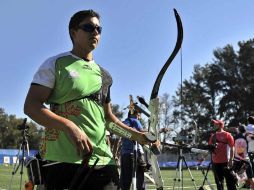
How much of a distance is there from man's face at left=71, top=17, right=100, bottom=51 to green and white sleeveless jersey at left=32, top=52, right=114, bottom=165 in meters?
0.12

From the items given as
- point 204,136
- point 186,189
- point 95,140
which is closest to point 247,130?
point 186,189

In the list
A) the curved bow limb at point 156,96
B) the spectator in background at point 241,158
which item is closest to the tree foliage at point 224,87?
the spectator in background at point 241,158

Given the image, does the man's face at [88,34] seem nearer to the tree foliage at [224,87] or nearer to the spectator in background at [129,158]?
the spectator in background at [129,158]

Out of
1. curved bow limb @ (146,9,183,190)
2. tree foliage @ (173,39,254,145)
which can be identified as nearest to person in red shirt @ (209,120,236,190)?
curved bow limb @ (146,9,183,190)

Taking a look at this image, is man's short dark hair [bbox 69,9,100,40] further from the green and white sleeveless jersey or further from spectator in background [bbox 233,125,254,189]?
spectator in background [bbox 233,125,254,189]

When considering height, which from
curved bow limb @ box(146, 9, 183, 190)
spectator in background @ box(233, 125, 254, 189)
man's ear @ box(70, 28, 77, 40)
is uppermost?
man's ear @ box(70, 28, 77, 40)

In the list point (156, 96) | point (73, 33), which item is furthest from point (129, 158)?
point (73, 33)

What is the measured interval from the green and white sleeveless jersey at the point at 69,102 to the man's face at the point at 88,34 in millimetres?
121

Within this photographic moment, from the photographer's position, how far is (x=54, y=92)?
2.88m

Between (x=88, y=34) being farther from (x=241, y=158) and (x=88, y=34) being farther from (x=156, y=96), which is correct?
(x=241, y=158)

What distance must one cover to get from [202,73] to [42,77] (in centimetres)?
6627

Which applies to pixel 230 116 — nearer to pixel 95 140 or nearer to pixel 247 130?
pixel 247 130

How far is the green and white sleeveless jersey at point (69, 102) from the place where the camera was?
9.34 ft

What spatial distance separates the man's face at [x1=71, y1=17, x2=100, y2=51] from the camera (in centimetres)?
304
